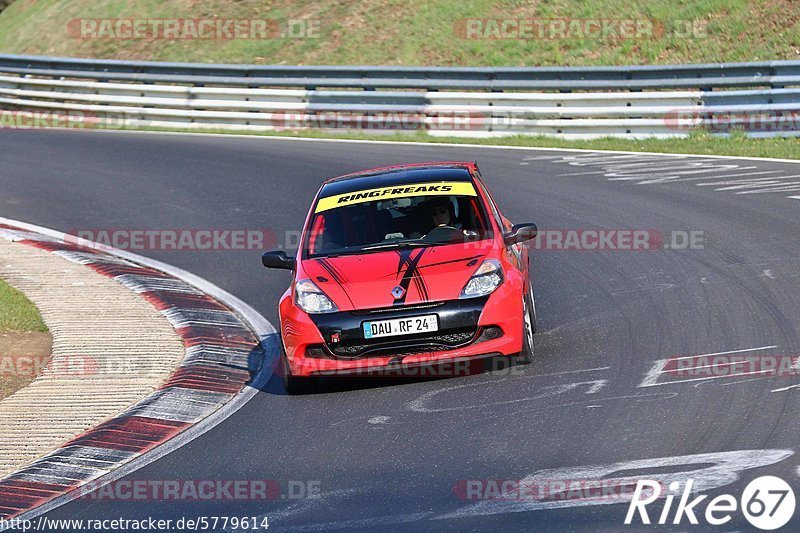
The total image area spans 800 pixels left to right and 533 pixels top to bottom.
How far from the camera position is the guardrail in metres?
19.6

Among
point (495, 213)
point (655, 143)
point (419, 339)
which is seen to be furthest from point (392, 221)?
point (655, 143)

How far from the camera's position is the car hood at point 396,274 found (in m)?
8.46

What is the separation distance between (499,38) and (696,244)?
16.0 metres

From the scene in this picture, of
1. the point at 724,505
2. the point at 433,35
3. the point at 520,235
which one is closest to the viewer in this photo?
the point at 724,505

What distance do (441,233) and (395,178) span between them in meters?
0.88

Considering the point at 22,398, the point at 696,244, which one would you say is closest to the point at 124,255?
the point at 22,398

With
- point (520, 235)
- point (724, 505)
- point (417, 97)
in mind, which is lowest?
point (724, 505)

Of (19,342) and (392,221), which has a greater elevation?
(392,221)

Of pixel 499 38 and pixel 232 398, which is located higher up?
pixel 499 38

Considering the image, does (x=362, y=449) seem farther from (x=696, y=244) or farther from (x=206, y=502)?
(x=696, y=244)

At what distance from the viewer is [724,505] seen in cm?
571

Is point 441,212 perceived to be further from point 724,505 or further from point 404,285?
point 724,505

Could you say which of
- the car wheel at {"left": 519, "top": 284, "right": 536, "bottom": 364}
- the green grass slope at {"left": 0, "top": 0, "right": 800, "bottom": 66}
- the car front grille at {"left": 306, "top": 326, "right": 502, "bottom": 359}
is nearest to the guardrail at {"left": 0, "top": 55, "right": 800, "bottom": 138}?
the green grass slope at {"left": 0, "top": 0, "right": 800, "bottom": 66}

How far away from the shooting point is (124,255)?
566 inches
